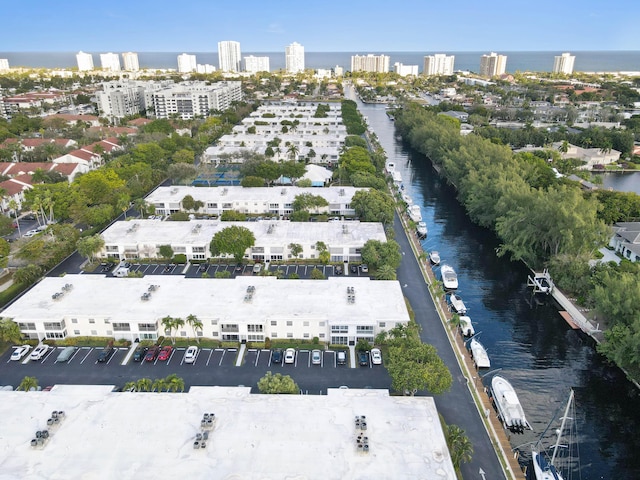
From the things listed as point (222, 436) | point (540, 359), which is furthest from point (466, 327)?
point (222, 436)

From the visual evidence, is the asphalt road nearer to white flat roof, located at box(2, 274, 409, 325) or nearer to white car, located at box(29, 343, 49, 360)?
white flat roof, located at box(2, 274, 409, 325)

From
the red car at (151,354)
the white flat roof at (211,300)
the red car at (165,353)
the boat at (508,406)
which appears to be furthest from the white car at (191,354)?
the boat at (508,406)

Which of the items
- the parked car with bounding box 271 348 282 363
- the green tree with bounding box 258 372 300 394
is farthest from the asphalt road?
the parked car with bounding box 271 348 282 363

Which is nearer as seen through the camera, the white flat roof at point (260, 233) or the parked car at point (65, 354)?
the parked car at point (65, 354)

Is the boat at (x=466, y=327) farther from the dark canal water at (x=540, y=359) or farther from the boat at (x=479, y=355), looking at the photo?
the boat at (x=479, y=355)

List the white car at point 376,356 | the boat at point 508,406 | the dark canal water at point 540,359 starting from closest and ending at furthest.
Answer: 1. the dark canal water at point 540,359
2. the boat at point 508,406
3. the white car at point 376,356

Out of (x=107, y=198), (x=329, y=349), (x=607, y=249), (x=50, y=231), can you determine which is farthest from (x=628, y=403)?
(x=107, y=198)

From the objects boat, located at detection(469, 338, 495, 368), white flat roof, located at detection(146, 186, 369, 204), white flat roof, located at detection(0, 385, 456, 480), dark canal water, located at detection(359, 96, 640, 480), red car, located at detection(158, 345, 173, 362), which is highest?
white flat roof, located at detection(146, 186, 369, 204)
